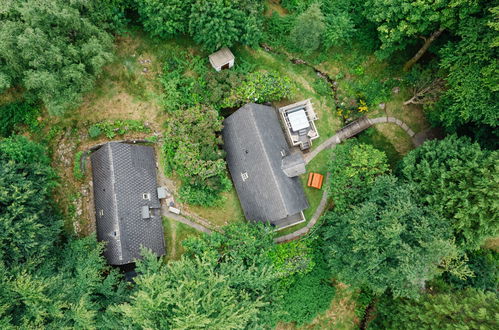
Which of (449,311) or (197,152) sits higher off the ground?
(197,152)

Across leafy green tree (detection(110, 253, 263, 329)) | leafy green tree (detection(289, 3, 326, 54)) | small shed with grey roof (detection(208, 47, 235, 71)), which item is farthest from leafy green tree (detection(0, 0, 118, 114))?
leafy green tree (detection(289, 3, 326, 54))

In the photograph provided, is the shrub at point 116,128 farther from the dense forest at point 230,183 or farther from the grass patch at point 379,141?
the grass patch at point 379,141

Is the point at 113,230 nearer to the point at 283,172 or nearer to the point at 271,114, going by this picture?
the point at 283,172

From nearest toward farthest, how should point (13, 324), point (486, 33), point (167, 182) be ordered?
point (13, 324) → point (486, 33) → point (167, 182)

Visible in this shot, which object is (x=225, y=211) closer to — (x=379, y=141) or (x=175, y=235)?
(x=175, y=235)

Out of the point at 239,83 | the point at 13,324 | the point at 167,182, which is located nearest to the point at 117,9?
the point at 239,83

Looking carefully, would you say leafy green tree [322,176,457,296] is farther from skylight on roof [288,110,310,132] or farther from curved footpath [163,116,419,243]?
skylight on roof [288,110,310,132]

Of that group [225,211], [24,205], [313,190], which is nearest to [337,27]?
[313,190]
